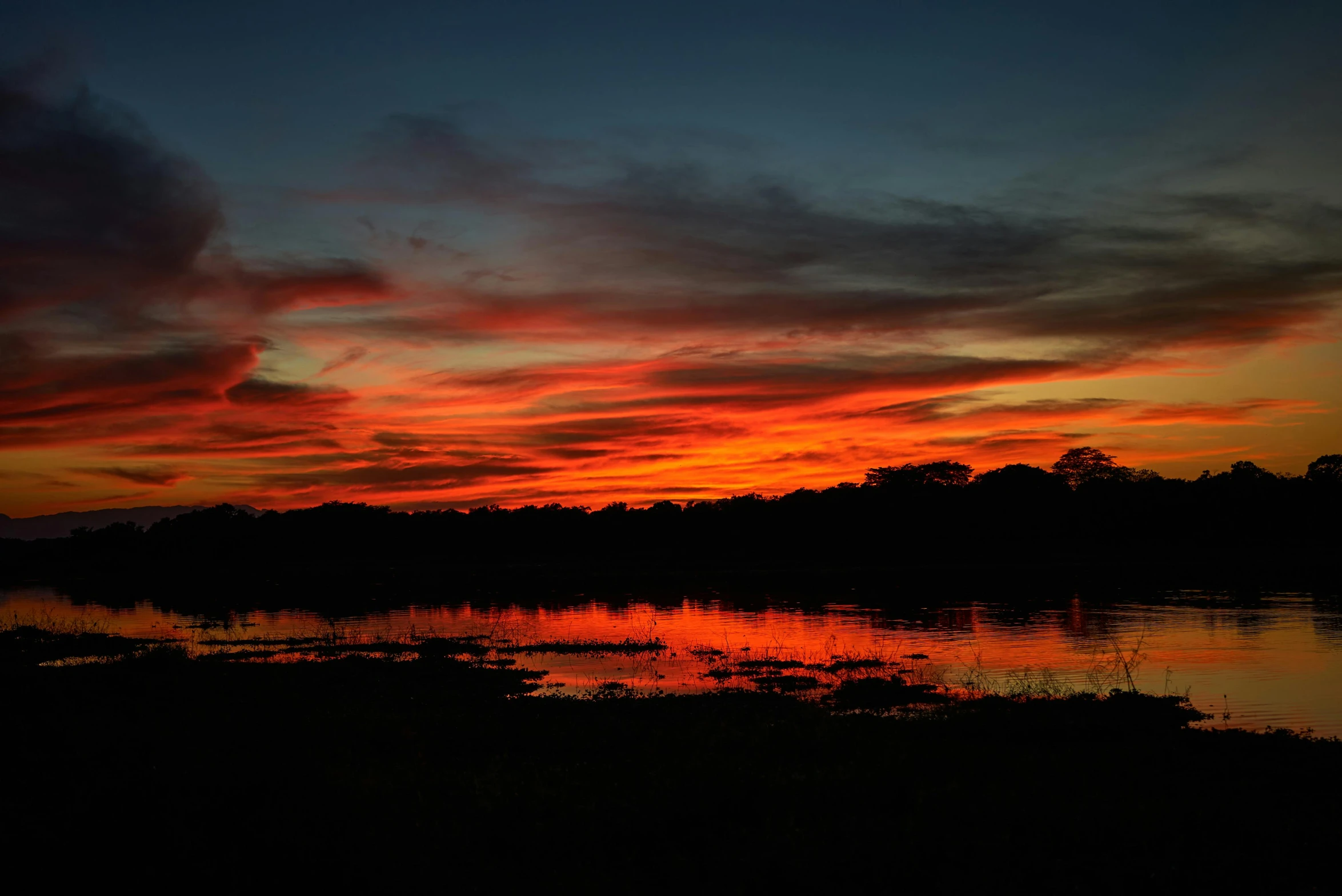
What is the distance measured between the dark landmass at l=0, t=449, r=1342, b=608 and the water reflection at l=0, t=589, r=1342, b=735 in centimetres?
1848

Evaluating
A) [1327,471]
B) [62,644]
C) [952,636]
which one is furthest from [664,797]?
[1327,471]

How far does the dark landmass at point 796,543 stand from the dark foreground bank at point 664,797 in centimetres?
6226

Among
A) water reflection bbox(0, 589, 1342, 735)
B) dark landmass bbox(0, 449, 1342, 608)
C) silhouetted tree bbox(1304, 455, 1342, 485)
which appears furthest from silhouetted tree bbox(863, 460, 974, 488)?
water reflection bbox(0, 589, 1342, 735)

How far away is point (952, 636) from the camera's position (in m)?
45.7

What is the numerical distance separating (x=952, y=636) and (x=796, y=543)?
102 metres

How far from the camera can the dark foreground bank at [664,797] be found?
11.8 metres

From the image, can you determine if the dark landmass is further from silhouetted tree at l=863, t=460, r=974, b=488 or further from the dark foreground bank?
the dark foreground bank

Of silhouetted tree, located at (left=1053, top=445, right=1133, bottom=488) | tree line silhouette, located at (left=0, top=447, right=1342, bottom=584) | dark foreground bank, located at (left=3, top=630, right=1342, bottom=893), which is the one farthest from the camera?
silhouetted tree, located at (left=1053, top=445, right=1133, bottom=488)

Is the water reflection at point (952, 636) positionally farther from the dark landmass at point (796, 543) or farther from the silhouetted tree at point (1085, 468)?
the silhouetted tree at point (1085, 468)

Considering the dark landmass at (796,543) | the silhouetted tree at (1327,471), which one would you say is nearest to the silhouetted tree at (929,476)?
the dark landmass at (796,543)

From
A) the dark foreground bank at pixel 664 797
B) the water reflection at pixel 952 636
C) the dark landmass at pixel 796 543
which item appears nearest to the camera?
the dark foreground bank at pixel 664 797

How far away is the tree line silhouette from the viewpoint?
393ft

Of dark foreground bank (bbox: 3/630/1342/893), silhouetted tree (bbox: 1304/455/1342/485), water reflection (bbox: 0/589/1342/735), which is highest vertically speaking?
silhouetted tree (bbox: 1304/455/1342/485)

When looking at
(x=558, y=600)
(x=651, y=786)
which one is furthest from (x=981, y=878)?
(x=558, y=600)
